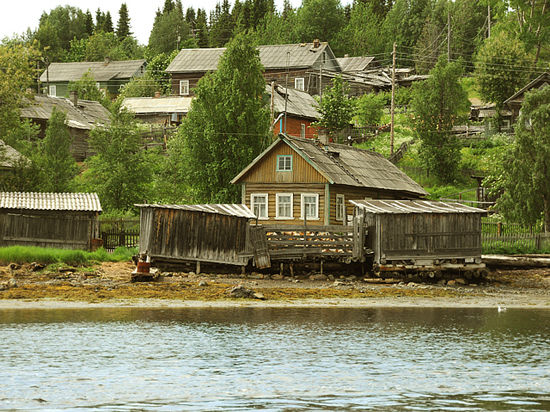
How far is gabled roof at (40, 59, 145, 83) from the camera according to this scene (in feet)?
394

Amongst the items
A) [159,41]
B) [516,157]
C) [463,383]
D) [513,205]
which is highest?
[159,41]

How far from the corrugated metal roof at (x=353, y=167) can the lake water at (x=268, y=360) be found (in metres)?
18.8

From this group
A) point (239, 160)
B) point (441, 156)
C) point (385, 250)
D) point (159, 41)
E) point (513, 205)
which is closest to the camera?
point (385, 250)

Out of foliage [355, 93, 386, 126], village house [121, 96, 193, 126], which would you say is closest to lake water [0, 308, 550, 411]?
foliage [355, 93, 386, 126]

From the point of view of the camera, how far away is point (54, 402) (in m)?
13.6

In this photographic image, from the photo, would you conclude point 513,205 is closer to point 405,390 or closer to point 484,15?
point 405,390

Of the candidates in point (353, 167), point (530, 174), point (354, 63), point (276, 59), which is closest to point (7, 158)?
point (353, 167)

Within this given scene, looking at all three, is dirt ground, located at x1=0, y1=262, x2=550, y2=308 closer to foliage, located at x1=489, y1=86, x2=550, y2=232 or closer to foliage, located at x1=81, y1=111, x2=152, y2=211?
foliage, located at x1=489, y1=86, x2=550, y2=232

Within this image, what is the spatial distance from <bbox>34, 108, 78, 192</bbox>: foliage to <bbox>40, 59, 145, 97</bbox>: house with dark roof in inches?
2576

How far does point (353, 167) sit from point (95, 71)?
8456cm

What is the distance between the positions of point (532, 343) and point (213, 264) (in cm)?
1690

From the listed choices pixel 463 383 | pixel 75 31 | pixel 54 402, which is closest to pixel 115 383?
pixel 54 402

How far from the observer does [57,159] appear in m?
53.5

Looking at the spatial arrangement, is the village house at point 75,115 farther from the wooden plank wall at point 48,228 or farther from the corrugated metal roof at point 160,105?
the wooden plank wall at point 48,228
